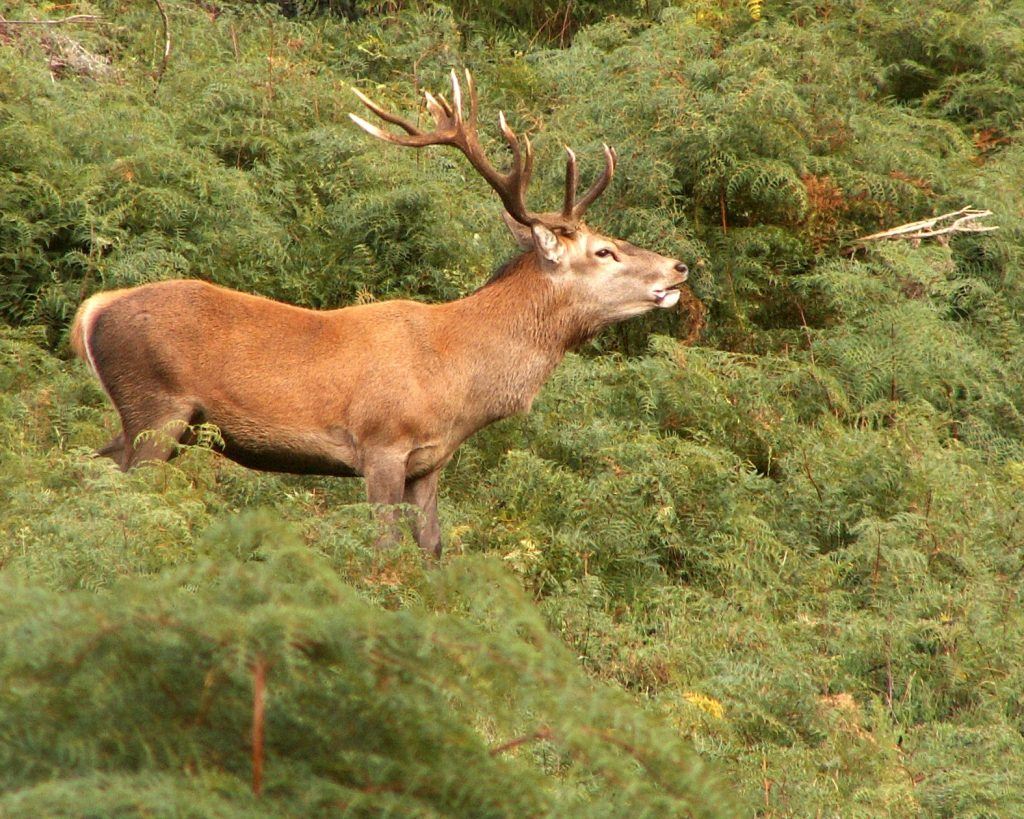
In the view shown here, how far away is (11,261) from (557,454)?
3.64m

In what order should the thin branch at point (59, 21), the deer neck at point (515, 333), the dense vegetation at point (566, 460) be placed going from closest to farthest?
the dense vegetation at point (566, 460)
the deer neck at point (515, 333)
the thin branch at point (59, 21)

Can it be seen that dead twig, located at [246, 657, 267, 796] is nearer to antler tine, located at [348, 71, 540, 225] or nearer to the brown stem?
the brown stem

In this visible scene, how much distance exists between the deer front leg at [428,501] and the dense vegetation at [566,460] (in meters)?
0.15

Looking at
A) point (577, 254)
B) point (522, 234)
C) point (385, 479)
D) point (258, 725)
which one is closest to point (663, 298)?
point (577, 254)

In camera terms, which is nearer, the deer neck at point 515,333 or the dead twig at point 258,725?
the dead twig at point 258,725

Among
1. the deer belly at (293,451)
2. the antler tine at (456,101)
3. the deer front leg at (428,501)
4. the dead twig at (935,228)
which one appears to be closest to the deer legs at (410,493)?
the deer front leg at (428,501)

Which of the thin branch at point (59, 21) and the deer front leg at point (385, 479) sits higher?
the thin branch at point (59, 21)

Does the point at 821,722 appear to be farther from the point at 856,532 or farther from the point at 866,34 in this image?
the point at 866,34

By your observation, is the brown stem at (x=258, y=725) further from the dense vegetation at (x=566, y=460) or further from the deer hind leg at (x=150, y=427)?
the deer hind leg at (x=150, y=427)

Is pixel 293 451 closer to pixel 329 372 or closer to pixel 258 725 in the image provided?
pixel 329 372

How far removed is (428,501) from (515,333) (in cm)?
106

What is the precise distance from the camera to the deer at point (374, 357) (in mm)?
7676

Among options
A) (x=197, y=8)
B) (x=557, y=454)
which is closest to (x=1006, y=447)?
(x=557, y=454)

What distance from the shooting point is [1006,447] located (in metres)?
9.70
